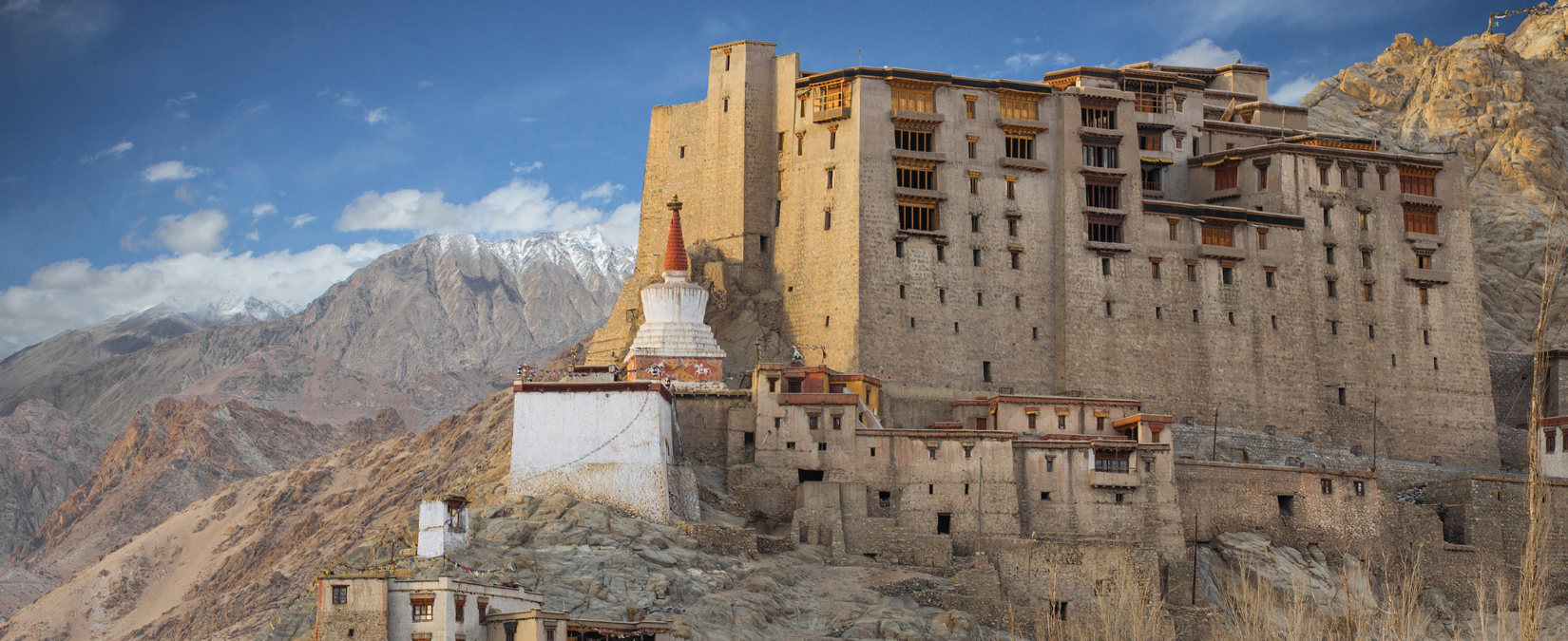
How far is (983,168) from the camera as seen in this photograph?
214 ft

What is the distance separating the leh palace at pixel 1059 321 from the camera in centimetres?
5284

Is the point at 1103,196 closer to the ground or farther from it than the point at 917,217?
farther from it

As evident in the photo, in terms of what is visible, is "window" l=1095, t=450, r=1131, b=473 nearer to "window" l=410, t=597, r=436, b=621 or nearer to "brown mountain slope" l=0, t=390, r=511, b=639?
"window" l=410, t=597, r=436, b=621

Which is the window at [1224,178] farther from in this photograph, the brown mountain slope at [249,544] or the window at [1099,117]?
the brown mountain slope at [249,544]

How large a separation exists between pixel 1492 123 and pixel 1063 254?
33144mm

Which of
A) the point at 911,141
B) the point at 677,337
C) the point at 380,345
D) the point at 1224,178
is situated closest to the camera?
the point at 677,337

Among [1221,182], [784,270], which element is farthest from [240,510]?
[1221,182]

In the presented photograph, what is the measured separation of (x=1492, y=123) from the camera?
8406cm

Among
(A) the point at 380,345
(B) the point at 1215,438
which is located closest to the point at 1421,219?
(B) the point at 1215,438

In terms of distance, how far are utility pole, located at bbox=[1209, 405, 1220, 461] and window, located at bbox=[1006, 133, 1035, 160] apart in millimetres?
12864

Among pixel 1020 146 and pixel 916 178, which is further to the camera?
pixel 1020 146

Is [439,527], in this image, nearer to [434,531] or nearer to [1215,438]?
[434,531]

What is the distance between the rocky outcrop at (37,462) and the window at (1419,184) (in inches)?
3580

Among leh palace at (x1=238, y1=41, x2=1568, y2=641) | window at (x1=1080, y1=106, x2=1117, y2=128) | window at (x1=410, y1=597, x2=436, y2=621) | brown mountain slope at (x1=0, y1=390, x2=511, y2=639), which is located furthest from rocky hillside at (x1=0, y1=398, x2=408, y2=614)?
window at (x1=410, y1=597, x2=436, y2=621)
